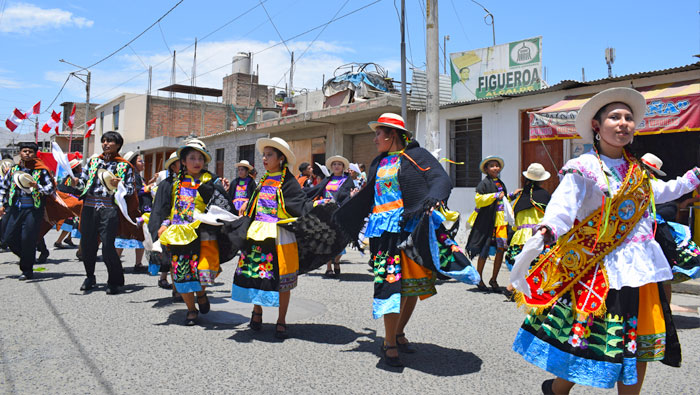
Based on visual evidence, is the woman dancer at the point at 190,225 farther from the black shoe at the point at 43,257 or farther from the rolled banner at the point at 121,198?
the black shoe at the point at 43,257

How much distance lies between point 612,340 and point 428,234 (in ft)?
5.69

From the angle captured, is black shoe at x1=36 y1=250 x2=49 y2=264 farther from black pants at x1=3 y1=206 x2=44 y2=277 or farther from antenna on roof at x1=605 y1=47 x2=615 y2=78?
antenna on roof at x1=605 y1=47 x2=615 y2=78

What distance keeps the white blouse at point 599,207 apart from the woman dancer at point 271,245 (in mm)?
2937

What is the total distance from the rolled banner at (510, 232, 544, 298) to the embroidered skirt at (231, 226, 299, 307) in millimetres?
2745

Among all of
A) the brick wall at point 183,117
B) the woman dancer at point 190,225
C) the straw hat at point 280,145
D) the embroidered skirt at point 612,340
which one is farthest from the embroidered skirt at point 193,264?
the brick wall at point 183,117

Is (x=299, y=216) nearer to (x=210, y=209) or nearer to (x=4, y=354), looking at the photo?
(x=210, y=209)

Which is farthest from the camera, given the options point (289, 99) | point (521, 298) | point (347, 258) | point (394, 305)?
point (289, 99)

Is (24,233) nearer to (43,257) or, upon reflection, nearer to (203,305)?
(43,257)

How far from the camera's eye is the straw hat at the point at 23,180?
815 centimetres

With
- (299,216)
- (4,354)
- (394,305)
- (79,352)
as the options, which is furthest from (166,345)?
(394,305)

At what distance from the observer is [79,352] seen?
14.7 ft

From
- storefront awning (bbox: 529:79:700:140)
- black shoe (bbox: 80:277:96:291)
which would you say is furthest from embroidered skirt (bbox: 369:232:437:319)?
storefront awning (bbox: 529:79:700:140)

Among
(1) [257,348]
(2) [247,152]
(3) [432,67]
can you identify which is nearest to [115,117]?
(2) [247,152]

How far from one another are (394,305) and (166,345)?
2.12 meters
